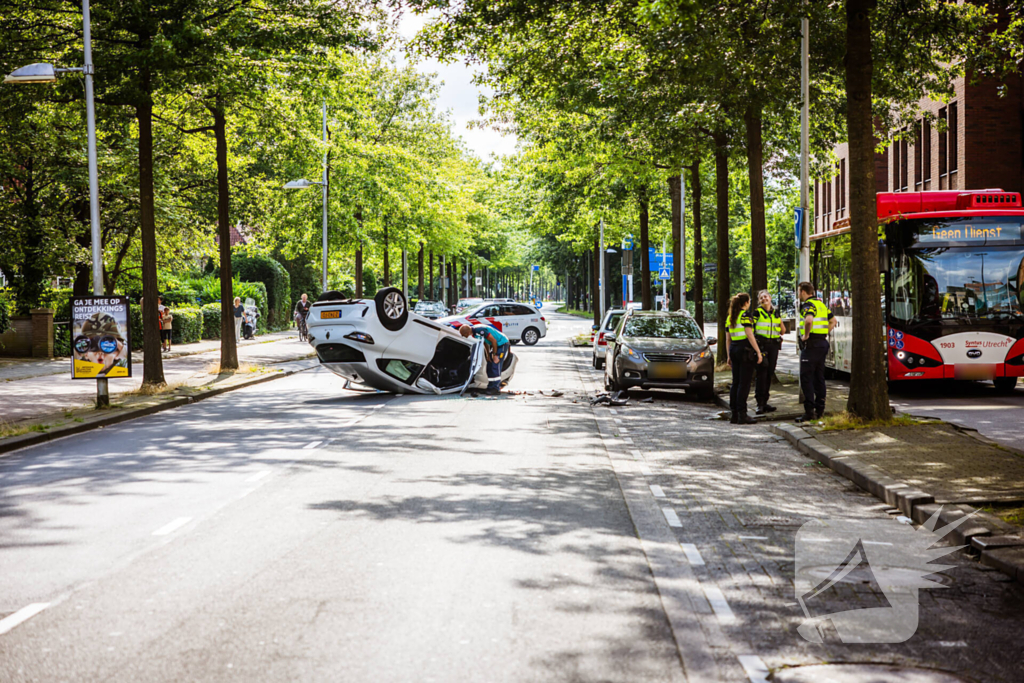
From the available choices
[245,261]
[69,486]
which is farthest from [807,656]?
[245,261]

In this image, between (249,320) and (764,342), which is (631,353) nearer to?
(764,342)

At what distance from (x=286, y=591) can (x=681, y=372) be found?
12.6 m

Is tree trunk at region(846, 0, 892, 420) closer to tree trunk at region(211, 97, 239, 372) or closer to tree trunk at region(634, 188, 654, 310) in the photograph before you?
tree trunk at region(211, 97, 239, 372)

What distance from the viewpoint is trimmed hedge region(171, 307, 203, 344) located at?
34.0m

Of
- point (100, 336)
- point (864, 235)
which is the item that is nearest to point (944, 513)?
point (864, 235)

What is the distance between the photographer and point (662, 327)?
1869cm

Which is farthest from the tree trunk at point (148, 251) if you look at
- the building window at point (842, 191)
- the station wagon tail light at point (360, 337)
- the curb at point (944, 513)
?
the building window at point (842, 191)

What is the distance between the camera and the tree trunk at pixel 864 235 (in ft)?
39.9

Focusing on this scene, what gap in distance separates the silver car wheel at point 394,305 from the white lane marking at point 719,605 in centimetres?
1163

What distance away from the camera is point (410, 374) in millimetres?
17672

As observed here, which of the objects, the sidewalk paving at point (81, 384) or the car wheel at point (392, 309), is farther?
the car wheel at point (392, 309)

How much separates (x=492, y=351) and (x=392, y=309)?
2842mm

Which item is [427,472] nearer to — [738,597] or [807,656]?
[738,597]

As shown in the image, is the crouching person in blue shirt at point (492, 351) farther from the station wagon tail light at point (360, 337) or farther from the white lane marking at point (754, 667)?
the white lane marking at point (754, 667)
